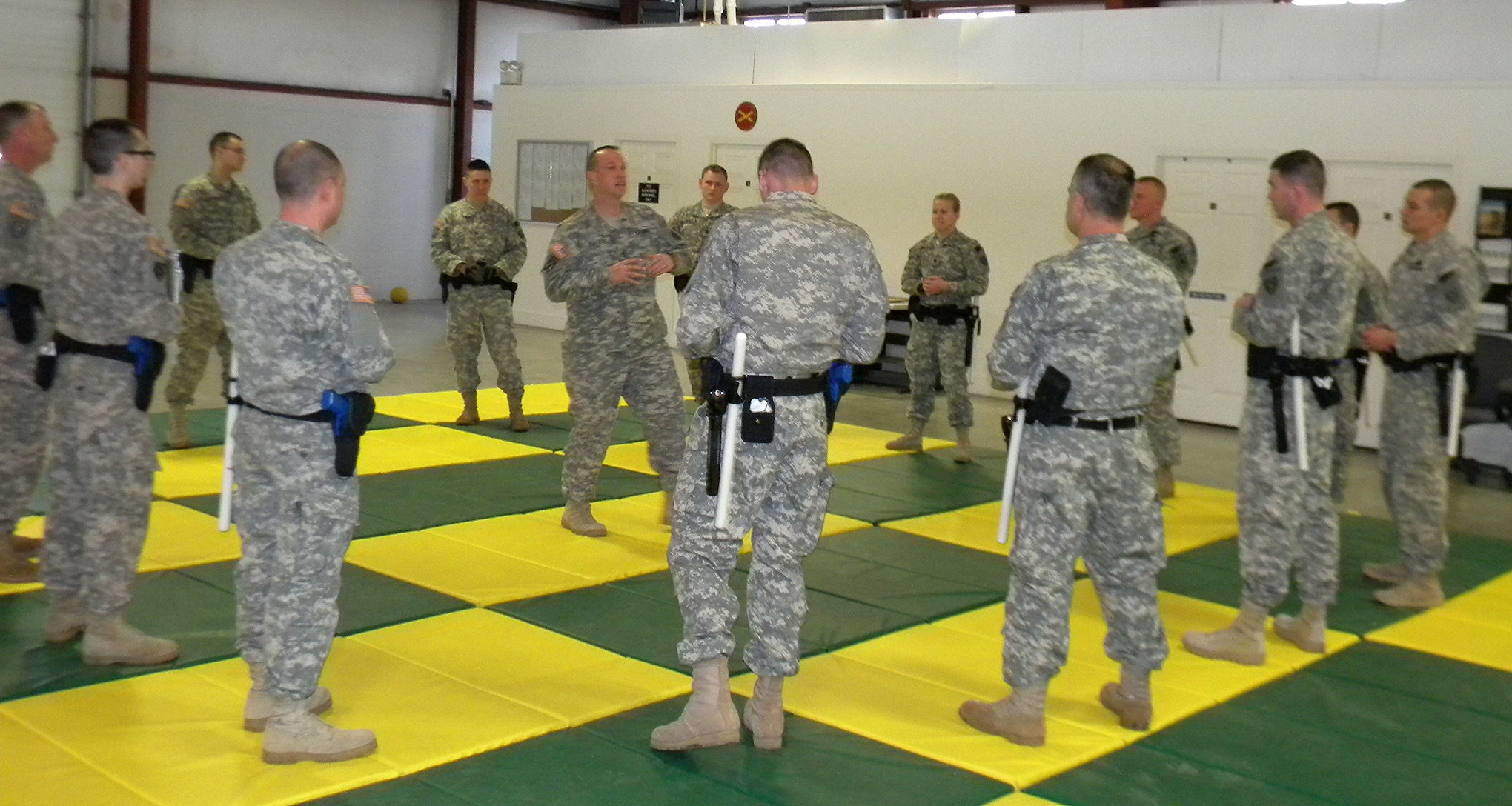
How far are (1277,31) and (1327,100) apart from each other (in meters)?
0.80

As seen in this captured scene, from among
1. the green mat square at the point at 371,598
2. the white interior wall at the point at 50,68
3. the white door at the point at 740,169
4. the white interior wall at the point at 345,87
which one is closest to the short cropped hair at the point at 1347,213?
the green mat square at the point at 371,598

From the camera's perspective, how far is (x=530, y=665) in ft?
16.8

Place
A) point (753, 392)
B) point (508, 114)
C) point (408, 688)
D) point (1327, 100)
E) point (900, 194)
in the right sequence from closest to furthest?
point (753, 392)
point (408, 688)
point (1327, 100)
point (900, 194)
point (508, 114)

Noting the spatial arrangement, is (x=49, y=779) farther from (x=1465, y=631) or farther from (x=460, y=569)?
(x=1465, y=631)

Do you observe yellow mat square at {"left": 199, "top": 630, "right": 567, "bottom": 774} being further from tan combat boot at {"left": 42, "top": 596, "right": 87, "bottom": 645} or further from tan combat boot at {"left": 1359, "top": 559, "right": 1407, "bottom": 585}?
tan combat boot at {"left": 1359, "top": 559, "right": 1407, "bottom": 585}

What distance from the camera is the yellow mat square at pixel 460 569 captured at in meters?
6.06

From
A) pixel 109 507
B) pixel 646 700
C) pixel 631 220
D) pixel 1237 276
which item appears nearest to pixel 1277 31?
pixel 1237 276

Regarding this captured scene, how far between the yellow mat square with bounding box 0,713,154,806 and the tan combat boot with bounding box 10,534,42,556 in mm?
1918

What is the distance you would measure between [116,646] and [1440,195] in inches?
230

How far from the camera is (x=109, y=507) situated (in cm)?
487

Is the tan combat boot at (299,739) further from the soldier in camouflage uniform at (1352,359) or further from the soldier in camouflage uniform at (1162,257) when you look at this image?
the soldier in camouflage uniform at (1162,257)

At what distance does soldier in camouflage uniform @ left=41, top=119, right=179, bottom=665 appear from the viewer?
4.83 m

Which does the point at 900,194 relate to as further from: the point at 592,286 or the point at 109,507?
the point at 109,507

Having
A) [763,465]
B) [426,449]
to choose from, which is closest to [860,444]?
[426,449]
